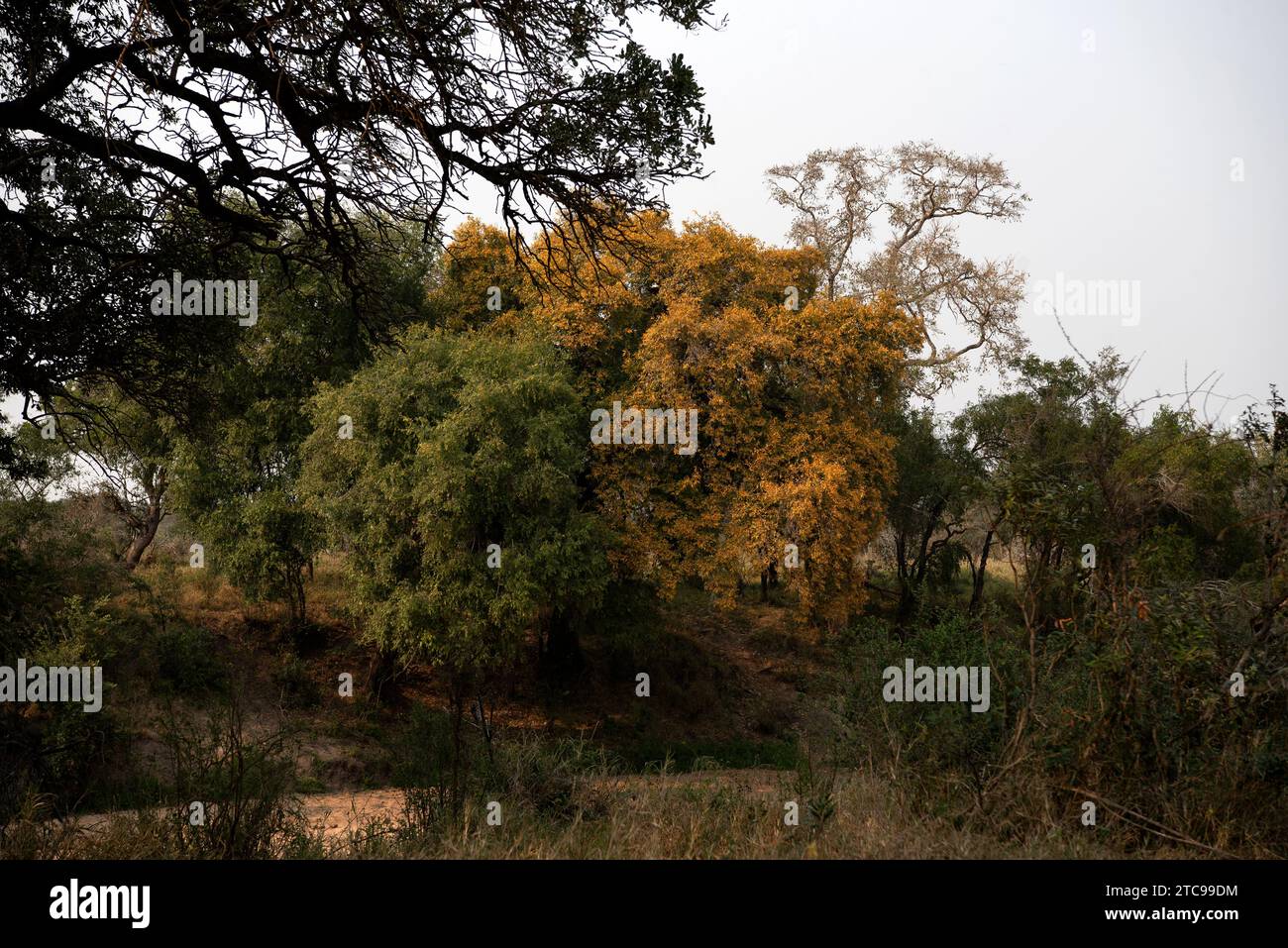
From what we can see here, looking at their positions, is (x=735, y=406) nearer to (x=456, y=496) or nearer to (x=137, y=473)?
(x=456, y=496)

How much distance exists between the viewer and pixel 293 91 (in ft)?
25.7

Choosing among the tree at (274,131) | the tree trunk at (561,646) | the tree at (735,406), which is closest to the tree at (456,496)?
the tree at (735,406)

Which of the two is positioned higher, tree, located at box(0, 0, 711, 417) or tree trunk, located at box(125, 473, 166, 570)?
tree, located at box(0, 0, 711, 417)

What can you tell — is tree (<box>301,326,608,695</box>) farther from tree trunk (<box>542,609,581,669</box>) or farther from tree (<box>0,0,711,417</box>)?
tree (<box>0,0,711,417</box>)

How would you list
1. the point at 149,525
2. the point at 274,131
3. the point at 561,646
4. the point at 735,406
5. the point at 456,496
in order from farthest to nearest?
the point at 149,525
the point at 561,646
the point at 735,406
the point at 456,496
the point at 274,131

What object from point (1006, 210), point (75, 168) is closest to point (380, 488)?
point (75, 168)

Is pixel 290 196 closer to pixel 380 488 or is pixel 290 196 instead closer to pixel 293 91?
pixel 293 91

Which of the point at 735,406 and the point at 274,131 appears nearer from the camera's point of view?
the point at 274,131

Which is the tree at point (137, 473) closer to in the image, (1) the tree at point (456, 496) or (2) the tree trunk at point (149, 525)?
(2) the tree trunk at point (149, 525)

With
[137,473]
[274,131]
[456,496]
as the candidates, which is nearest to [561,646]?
[456,496]

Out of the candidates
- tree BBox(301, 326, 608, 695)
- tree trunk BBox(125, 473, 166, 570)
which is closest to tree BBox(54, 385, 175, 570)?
tree trunk BBox(125, 473, 166, 570)

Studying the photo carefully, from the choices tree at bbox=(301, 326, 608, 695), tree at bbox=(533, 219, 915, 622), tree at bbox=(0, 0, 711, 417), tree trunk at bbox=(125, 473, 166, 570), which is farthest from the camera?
tree trunk at bbox=(125, 473, 166, 570)

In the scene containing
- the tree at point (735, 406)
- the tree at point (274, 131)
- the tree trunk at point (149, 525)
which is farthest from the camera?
the tree trunk at point (149, 525)

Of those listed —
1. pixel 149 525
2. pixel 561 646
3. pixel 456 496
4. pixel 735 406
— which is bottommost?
pixel 561 646
